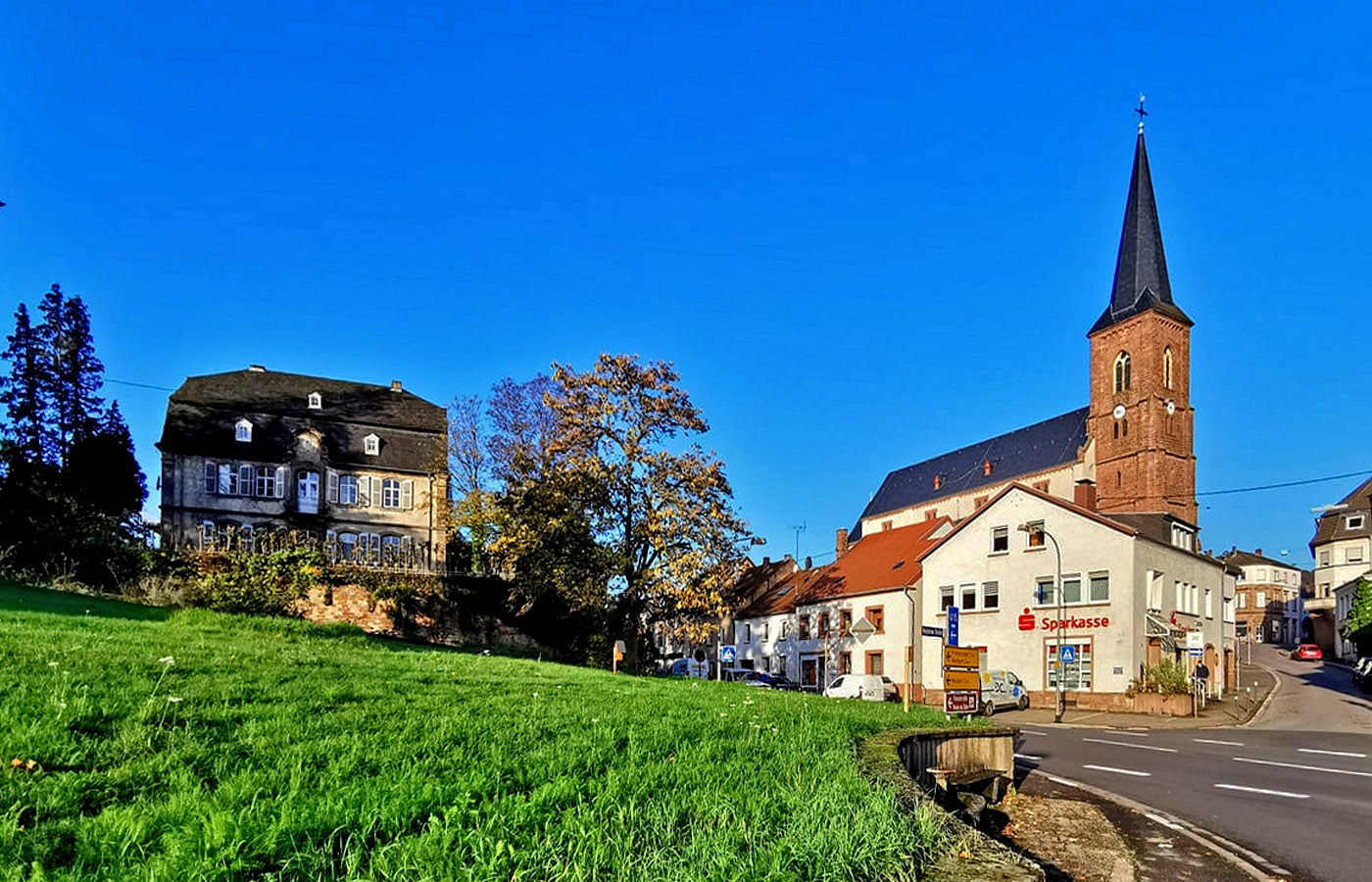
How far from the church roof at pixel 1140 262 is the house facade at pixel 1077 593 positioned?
1122 inches

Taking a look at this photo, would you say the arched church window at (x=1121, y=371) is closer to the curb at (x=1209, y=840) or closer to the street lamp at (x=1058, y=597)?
the street lamp at (x=1058, y=597)

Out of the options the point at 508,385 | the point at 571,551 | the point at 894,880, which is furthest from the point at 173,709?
the point at 508,385

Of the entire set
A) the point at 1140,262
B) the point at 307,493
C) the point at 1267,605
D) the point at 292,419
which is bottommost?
the point at 1267,605

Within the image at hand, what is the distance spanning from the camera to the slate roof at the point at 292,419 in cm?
5272

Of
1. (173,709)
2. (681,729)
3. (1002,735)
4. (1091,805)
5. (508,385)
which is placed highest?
(508,385)

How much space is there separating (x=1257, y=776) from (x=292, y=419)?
53.8m

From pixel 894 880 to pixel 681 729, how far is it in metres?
4.78

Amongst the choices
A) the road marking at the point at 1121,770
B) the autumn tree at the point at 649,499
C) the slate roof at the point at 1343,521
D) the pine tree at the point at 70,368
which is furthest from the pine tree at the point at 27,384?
the slate roof at the point at 1343,521

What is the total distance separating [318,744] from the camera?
6.24m

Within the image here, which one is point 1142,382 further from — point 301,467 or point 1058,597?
point 301,467

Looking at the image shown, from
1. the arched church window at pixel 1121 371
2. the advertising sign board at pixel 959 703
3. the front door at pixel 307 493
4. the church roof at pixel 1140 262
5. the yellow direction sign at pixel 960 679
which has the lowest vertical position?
the advertising sign board at pixel 959 703

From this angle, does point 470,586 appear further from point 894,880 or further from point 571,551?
point 894,880

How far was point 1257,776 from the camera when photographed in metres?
16.5

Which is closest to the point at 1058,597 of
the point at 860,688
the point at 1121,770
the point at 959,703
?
the point at 860,688
